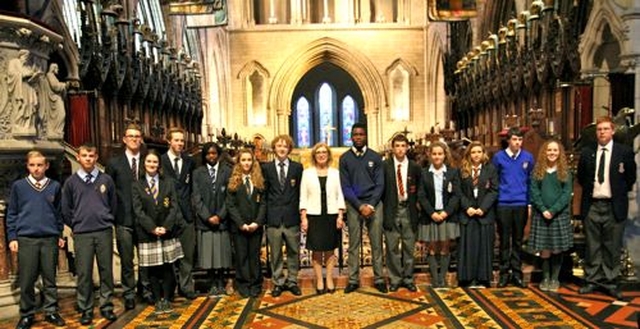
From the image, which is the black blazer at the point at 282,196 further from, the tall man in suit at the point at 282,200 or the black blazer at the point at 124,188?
the black blazer at the point at 124,188

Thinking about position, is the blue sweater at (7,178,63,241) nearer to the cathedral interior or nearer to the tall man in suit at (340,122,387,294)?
the cathedral interior

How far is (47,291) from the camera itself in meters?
4.70

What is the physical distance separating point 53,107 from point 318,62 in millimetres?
23270

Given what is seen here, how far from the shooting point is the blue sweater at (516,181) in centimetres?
537

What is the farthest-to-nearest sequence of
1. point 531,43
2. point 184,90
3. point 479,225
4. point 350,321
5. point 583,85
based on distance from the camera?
point 184,90, point 531,43, point 583,85, point 479,225, point 350,321

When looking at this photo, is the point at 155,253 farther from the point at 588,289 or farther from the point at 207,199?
the point at 588,289

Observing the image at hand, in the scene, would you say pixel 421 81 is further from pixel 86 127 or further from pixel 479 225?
pixel 479 225

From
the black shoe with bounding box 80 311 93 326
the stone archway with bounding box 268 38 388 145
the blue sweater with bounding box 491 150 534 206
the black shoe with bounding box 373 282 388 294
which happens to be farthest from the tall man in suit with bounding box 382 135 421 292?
the stone archway with bounding box 268 38 388 145

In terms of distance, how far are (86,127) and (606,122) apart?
332 inches

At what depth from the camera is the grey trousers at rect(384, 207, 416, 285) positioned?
17.9 feet

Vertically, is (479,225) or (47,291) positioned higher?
(479,225)

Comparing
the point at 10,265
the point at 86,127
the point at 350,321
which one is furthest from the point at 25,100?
the point at 86,127

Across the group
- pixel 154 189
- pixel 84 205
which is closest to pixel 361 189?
pixel 154 189

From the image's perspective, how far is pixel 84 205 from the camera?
15.2 feet
